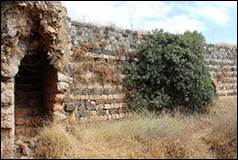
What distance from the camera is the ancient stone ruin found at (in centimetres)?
932

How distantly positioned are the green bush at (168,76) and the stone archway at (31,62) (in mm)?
4263

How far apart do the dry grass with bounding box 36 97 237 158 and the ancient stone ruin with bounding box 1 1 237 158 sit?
2.16 feet

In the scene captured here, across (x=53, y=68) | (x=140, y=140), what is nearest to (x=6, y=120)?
(x=53, y=68)

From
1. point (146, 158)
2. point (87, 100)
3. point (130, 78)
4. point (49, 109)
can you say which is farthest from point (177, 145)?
point (130, 78)

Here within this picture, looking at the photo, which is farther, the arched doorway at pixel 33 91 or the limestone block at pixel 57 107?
the arched doorway at pixel 33 91

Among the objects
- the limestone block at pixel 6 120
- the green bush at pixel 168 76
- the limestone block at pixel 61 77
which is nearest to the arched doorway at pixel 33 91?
the limestone block at pixel 61 77

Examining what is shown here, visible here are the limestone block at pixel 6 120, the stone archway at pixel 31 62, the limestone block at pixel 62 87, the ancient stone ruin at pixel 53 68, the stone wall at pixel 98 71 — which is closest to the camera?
the limestone block at pixel 6 120

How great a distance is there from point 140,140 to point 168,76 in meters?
5.73

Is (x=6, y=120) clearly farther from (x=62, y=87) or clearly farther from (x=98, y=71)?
(x=98, y=71)

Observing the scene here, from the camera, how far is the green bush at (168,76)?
1496 centimetres

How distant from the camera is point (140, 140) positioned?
10062mm

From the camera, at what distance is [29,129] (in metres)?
10.7

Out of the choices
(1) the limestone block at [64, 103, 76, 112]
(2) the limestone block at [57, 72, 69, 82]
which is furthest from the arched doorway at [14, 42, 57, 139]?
(1) the limestone block at [64, 103, 76, 112]

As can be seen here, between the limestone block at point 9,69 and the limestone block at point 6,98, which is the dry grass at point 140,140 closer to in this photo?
the limestone block at point 6,98
